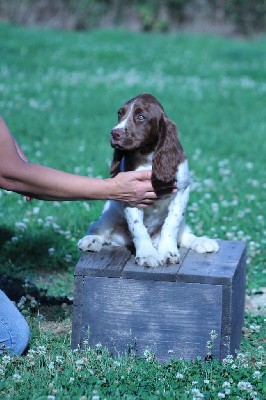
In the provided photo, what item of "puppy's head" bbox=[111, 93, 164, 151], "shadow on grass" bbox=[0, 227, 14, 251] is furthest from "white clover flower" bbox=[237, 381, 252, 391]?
"shadow on grass" bbox=[0, 227, 14, 251]

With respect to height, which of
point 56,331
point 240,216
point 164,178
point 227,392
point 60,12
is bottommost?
point 60,12

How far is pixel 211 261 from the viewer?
480 centimetres

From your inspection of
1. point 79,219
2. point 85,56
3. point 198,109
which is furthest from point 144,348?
point 85,56

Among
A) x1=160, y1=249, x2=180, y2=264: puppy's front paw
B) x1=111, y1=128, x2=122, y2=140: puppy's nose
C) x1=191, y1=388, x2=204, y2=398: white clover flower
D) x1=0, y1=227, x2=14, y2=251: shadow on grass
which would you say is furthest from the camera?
x1=0, y1=227, x2=14, y2=251: shadow on grass

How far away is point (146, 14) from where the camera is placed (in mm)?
24828

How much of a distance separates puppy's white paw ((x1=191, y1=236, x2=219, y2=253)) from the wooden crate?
11.2 inches

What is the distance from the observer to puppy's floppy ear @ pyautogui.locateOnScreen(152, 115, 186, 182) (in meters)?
4.61

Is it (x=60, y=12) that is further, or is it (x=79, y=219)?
(x=60, y=12)

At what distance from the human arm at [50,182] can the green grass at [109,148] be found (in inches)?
34.2

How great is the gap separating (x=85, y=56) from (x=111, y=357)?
50.0ft

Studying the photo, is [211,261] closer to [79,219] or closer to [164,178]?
[164,178]

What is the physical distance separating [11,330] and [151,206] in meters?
1.09

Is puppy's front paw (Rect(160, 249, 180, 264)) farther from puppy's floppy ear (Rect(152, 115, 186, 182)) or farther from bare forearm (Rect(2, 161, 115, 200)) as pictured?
bare forearm (Rect(2, 161, 115, 200))

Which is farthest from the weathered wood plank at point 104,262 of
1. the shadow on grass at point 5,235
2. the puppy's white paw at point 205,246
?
the shadow on grass at point 5,235
